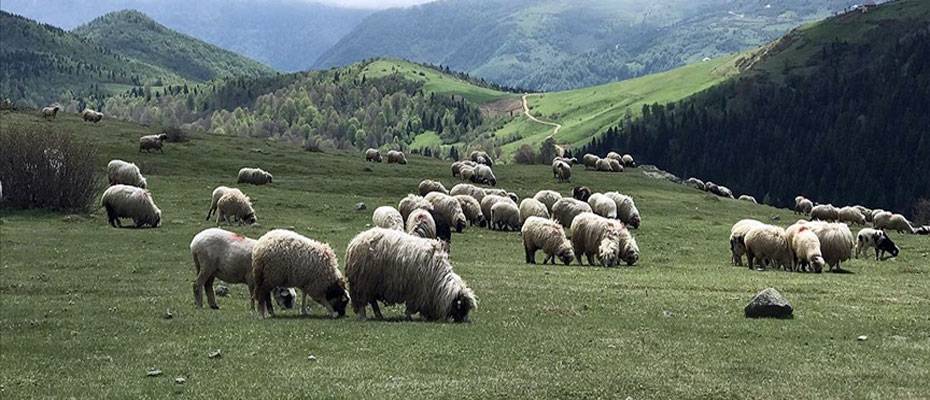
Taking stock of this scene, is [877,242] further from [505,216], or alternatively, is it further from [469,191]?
[469,191]

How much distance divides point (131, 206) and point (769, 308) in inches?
1434

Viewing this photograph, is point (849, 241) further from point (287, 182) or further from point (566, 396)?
point (287, 182)

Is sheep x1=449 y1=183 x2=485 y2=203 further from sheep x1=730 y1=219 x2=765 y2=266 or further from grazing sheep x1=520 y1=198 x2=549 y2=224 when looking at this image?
sheep x1=730 y1=219 x2=765 y2=266

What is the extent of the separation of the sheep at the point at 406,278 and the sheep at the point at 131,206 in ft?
95.9

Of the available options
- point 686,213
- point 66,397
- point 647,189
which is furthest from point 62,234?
point 647,189

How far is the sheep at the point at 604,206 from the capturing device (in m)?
59.0

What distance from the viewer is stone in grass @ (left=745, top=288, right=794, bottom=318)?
23.0 meters

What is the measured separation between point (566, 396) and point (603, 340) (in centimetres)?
504

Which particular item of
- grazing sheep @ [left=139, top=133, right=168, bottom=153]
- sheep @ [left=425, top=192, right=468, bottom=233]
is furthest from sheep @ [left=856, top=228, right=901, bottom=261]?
grazing sheep @ [left=139, top=133, right=168, bottom=153]

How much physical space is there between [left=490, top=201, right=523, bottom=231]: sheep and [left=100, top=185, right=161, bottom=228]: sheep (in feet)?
68.3

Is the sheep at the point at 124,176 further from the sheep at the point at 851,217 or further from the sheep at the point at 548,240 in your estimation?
the sheep at the point at 851,217

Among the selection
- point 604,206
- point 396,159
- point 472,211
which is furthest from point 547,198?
point 396,159

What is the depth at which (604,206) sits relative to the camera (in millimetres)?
59562

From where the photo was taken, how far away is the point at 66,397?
46.2ft
